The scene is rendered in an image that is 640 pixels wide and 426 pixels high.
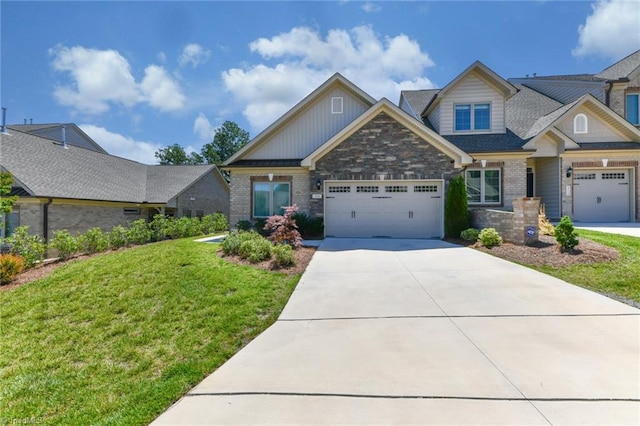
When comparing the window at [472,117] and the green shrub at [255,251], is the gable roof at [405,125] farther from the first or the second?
the green shrub at [255,251]

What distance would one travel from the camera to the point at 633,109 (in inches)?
677

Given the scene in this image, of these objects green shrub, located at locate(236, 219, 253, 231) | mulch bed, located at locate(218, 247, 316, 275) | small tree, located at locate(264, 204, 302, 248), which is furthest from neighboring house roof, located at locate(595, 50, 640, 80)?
green shrub, located at locate(236, 219, 253, 231)

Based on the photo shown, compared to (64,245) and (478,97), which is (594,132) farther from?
(64,245)

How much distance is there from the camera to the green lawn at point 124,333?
3.36m

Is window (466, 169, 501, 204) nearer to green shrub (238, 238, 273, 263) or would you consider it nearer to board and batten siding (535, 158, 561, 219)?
board and batten siding (535, 158, 561, 219)

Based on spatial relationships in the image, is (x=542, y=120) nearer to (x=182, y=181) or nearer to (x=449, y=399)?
(x=449, y=399)

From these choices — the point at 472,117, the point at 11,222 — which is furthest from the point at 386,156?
the point at 11,222

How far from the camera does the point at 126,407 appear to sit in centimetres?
315

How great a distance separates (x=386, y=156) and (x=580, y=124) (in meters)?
10.6

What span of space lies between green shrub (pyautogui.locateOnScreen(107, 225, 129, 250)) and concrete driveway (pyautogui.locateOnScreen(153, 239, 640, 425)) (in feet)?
37.7

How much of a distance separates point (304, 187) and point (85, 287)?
9.00 m

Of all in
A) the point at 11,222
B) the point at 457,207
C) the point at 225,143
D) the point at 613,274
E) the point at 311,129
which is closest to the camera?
the point at 613,274

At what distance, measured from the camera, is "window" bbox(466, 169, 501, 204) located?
14672 millimetres

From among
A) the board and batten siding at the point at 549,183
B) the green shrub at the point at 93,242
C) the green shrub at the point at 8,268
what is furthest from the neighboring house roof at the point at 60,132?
the board and batten siding at the point at 549,183
